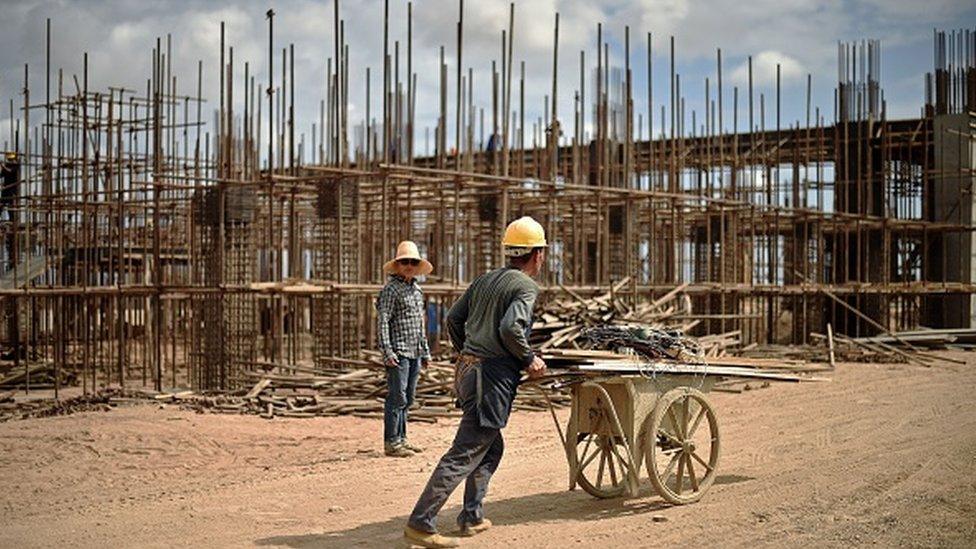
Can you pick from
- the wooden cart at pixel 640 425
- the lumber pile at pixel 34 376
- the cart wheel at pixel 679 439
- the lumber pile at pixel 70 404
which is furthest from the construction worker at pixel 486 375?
the lumber pile at pixel 34 376

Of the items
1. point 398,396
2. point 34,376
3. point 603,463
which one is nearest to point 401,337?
point 398,396

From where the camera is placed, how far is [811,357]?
21.9m

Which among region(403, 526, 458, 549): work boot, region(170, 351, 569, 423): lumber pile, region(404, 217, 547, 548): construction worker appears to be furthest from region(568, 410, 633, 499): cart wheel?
region(170, 351, 569, 423): lumber pile

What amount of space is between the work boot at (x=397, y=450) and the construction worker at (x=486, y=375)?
133 inches

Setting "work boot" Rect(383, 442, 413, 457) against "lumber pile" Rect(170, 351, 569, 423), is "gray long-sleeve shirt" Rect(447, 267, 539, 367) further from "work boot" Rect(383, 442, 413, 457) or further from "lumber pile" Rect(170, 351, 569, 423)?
"lumber pile" Rect(170, 351, 569, 423)

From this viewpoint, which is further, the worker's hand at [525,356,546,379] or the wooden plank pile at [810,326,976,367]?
the wooden plank pile at [810,326,976,367]

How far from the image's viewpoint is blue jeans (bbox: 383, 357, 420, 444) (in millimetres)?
10453

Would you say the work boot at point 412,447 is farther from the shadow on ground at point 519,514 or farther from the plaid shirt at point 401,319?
the shadow on ground at point 519,514

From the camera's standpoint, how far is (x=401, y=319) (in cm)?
1058

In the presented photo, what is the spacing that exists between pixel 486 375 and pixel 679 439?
1736 millimetres

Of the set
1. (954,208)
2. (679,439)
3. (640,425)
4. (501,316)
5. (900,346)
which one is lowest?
(900,346)

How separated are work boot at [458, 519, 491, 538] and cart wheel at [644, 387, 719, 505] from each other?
1.11 meters

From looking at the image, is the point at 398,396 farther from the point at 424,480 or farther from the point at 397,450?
the point at 424,480

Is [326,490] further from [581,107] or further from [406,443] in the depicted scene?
[581,107]
